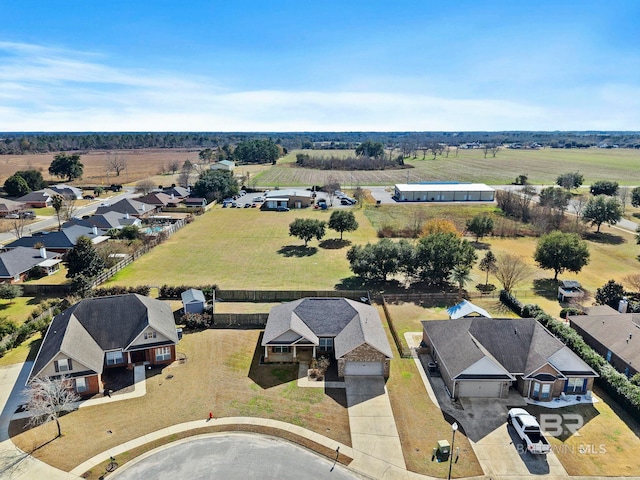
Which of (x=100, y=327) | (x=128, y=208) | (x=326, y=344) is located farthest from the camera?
(x=128, y=208)

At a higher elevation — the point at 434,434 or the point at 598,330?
the point at 598,330

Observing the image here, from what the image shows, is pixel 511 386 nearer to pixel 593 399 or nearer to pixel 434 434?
pixel 593 399

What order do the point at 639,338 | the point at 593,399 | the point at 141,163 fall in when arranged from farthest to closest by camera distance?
the point at 141,163 < the point at 639,338 < the point at 593,399

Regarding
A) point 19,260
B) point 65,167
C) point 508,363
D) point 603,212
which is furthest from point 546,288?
point 65,167

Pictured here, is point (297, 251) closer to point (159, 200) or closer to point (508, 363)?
point (508, 363)

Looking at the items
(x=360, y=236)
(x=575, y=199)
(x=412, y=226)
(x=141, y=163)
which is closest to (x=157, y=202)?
(x=360, y=236)

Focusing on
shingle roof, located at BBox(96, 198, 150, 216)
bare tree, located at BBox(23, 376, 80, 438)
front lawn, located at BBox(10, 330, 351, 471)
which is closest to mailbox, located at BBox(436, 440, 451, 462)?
front lawn, located at BBox(10, 330, 351, 471)
